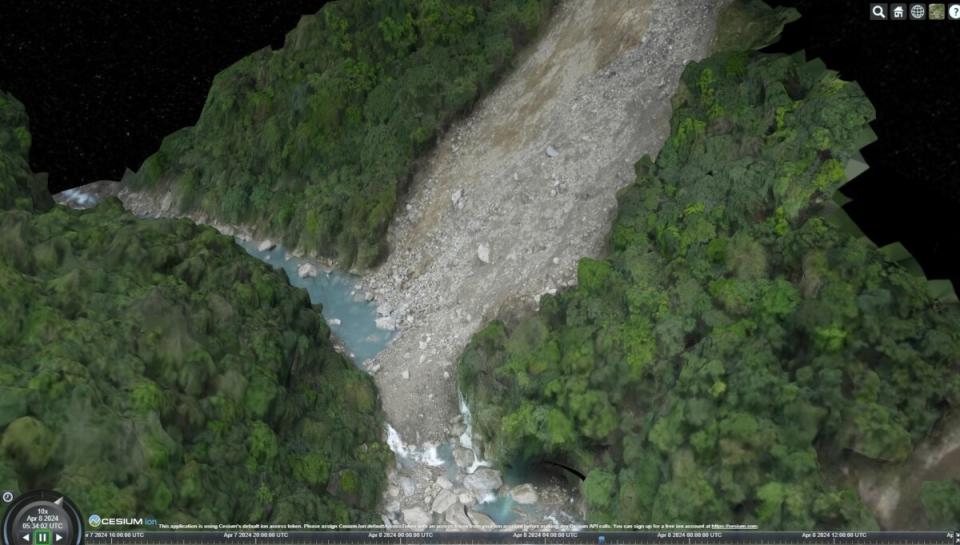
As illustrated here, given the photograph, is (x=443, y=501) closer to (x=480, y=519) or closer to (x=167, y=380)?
(x=480, y=519)

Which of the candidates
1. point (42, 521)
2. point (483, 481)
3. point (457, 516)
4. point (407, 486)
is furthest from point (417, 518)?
point (42, 521)

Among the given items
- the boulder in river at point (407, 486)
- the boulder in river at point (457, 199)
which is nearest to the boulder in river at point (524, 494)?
the boulder in river at point (407, 486)

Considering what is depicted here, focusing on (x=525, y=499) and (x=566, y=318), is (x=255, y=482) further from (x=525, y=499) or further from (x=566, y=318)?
(x=566, y=318)

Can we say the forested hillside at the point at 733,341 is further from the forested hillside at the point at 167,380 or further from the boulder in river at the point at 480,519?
the forested hillside at the point at 167,380

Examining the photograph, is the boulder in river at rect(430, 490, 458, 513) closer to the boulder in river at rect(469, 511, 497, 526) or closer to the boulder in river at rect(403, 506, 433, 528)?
the boulder in river at rect(403, 506, 433, 528)

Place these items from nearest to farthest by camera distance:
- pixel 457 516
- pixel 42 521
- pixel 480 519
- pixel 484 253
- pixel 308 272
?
pixel 42 521
pixel 480 519
pixel 457 516
pixel 484 253
pixel 308 272
